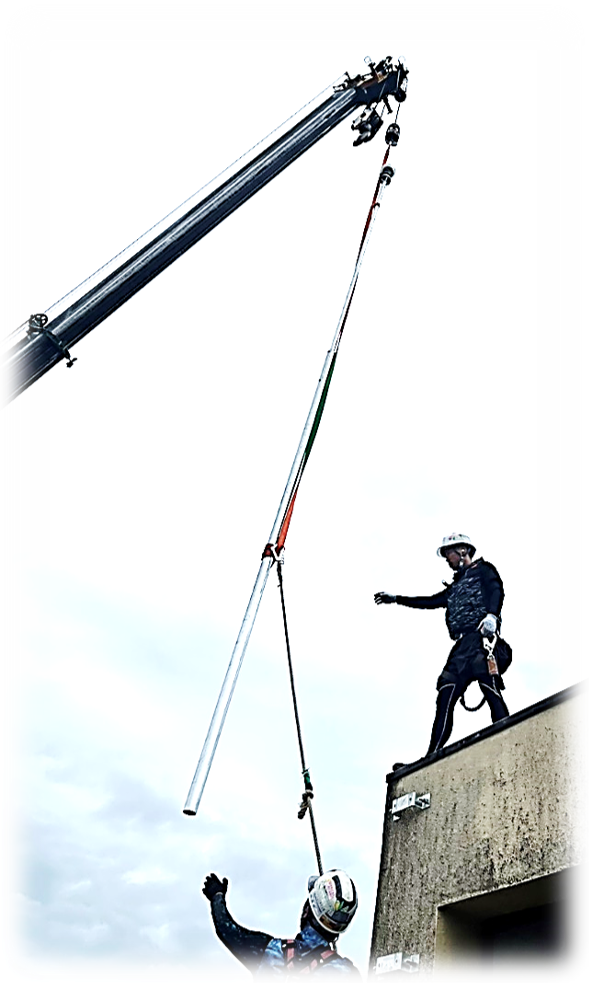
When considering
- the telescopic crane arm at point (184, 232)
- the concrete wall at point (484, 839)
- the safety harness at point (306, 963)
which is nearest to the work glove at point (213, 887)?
the safety harness at point (306, 963)

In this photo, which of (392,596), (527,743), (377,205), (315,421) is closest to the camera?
(527,743)

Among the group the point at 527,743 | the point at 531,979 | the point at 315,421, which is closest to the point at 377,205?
the point at 315,421

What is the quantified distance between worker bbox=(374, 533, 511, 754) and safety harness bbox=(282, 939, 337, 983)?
295cm

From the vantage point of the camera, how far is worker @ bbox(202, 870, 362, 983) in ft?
17.0

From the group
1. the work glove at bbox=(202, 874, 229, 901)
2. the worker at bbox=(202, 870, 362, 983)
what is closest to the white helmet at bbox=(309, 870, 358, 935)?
the worker at bbox=(202, 870, 362, 983)

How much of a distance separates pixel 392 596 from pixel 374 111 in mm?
6041

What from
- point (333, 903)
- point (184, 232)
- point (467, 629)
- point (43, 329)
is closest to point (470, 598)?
point (467, 629)

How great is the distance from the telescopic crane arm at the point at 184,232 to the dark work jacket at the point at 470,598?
4103 mm

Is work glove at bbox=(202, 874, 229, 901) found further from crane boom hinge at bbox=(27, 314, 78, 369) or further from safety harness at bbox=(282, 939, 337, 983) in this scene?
crane boom hinge at bbox=(27, 314, 78, 369)

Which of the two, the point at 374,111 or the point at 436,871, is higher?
the point at 374,111

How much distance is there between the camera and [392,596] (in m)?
9.13

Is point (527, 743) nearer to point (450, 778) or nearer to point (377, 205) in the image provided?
point (450, 778)

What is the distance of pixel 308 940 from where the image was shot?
5.32m

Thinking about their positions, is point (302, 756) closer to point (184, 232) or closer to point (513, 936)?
point (513, 936)
